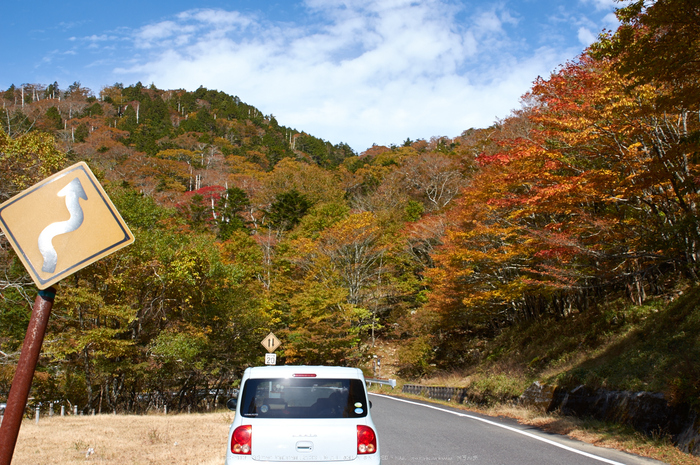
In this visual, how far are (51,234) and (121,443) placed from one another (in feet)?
32.4

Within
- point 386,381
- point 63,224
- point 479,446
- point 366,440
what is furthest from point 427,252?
point 63,224

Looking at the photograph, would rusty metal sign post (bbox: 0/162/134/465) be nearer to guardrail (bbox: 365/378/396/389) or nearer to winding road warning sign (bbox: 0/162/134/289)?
winding road warning sign (bbox: 0/162/134/289)

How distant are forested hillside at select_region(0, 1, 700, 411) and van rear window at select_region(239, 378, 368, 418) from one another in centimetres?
662

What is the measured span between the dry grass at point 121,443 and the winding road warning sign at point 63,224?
22.5ft

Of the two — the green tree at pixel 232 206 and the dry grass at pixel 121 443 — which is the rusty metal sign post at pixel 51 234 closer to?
the dry grass at pixel 121 443

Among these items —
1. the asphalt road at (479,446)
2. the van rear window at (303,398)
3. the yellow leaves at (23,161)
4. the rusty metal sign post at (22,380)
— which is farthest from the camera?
the yellow leaves at (23,161)

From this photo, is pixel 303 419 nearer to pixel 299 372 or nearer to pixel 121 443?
pixel 299 372

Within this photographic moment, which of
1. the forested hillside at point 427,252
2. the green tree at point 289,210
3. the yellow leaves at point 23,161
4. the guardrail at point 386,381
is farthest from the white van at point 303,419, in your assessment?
the green tree at point 289,210

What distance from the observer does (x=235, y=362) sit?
27281mm

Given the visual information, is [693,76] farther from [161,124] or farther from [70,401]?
[161,124]

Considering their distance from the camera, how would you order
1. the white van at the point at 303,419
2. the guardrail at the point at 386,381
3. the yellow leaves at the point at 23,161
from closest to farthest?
the white van at the point at 303,419 < the yellow leaves at the point at 23,161 < the guardrail at the point at 386,381

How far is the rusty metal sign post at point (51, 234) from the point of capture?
219cm

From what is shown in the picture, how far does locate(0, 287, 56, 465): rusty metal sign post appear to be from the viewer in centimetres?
214

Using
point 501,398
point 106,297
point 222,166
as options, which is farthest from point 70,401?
point 222,166
